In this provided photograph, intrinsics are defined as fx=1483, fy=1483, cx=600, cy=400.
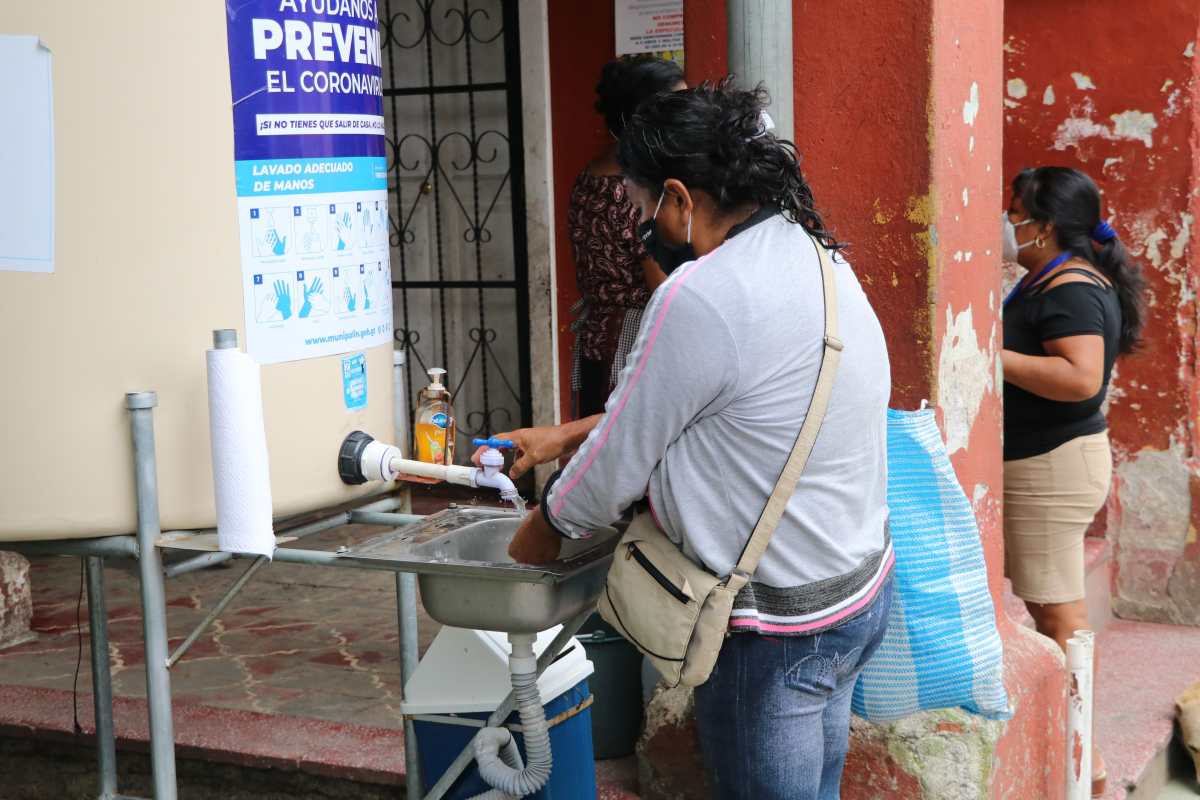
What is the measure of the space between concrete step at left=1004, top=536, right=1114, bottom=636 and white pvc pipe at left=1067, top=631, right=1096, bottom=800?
144cm

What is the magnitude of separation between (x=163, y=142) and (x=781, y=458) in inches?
48.4

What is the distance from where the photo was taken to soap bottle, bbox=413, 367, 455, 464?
3.11m

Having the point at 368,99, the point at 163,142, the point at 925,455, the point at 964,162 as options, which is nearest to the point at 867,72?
the point at 964,162

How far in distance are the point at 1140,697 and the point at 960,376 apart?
202 centimetres

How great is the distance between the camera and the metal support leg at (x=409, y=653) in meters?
3.33

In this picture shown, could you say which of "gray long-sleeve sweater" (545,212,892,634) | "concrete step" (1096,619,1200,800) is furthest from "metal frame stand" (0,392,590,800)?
"concrete step" (1096,619,1200,800)

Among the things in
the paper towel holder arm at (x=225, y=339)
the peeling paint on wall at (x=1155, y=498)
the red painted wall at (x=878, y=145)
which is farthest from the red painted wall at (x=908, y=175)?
the peeling paint on wall at (x=1155, y=498)

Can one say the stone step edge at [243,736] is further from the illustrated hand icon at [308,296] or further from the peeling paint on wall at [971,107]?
the peeling paint on wall at [971,107]

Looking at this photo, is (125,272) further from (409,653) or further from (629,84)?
(629,84)

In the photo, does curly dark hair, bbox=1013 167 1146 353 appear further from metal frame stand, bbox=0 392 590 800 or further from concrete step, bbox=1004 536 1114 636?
metal frame stand, bbox=0 392 590 800

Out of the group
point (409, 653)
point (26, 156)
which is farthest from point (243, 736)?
point (26, 156)

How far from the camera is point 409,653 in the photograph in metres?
3.45

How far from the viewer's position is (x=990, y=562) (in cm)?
375

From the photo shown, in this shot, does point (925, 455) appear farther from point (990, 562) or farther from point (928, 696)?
point (990, 562)
